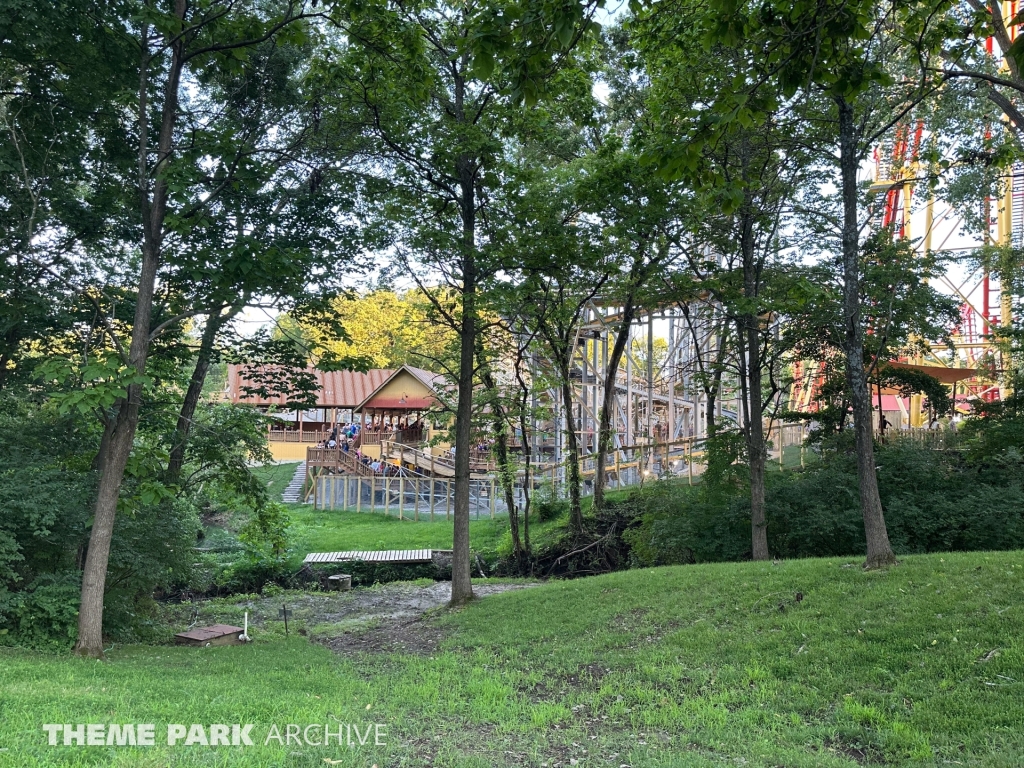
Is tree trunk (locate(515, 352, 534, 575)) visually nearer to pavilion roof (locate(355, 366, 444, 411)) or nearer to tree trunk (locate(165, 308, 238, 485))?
tree trunk (locate(165, 308, 238, 485))

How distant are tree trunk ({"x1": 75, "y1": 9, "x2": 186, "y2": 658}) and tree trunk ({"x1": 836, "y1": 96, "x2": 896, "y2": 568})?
8824mm

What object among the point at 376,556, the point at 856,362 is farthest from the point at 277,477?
the point at 856,362

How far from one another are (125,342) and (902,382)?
57.8 feet

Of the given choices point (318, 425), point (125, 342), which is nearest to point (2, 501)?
point (125, 342)

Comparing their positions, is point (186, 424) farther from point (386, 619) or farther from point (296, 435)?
point (296, 435)

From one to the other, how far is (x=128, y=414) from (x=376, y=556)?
473 inches

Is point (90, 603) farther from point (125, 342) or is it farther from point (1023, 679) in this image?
point (1023, 679)

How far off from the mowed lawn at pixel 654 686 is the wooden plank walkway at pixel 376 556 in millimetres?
9750

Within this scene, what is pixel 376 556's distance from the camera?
1941 centimetres

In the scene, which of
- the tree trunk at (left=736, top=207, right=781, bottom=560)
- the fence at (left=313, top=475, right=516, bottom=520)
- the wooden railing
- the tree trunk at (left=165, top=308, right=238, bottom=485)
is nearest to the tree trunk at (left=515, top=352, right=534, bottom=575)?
the fence at (left=313, top=475, right=516, bottom=520)

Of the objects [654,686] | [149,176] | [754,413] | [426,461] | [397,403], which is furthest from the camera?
[397,403]

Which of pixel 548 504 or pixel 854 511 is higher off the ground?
pixel 854 511

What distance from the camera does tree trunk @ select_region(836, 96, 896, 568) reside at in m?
8.81

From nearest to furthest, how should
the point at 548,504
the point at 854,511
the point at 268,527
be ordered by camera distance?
the point at 268,527
the point at 854,511
the point at 548,504
